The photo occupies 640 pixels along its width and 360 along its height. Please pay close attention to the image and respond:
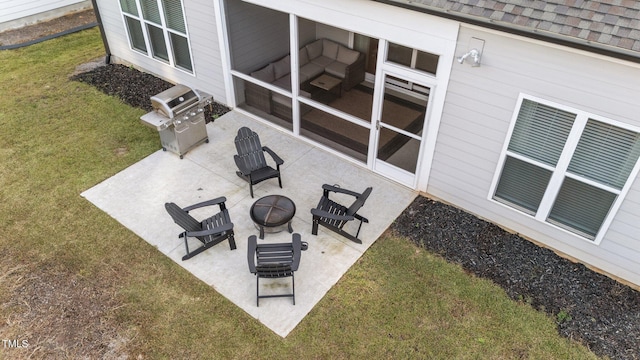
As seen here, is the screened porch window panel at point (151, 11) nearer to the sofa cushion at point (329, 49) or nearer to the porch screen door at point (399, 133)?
the sofa cushion at point (329, 49)

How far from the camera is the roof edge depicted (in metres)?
4.96

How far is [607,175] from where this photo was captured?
235 inches

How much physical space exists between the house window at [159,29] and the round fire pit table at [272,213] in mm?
5087

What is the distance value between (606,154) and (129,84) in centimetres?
1070

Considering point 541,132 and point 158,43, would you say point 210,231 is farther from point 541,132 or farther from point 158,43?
point 158,43

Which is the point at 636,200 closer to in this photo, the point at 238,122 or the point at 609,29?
the point at 609,29

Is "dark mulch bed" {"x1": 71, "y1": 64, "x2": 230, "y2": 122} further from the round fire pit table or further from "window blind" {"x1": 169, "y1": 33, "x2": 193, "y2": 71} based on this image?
the round fire pit table

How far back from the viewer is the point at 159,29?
10.7 meters

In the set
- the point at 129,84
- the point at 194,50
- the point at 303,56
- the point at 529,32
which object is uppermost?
the point at 529,32

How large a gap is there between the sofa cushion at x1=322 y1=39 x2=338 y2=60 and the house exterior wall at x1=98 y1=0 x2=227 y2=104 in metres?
2.99

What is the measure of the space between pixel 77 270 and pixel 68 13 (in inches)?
514

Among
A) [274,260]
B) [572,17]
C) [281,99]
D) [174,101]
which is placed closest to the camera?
[572,17]

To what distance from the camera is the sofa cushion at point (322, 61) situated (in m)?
11.2

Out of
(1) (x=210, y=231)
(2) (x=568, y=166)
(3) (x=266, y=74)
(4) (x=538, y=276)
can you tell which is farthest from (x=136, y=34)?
(4) (x=538, y=276)
